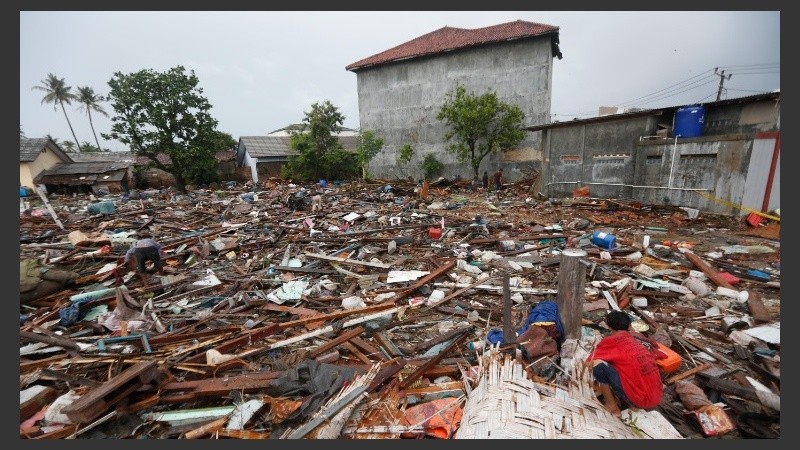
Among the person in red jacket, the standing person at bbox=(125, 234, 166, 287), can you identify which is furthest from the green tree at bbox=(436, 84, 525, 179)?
the person in red jacket

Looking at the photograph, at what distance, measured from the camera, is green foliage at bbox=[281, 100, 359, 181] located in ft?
70.9

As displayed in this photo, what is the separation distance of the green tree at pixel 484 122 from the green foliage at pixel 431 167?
8.09 ft

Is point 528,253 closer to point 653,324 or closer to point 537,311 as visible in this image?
point 653,324

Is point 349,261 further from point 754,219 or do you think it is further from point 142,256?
point 754,219

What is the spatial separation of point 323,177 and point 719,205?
21.0 meters

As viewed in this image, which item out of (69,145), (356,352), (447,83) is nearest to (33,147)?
(69,145)

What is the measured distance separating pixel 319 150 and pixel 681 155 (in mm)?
19637

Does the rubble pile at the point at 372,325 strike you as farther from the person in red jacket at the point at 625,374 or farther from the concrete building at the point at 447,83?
the concrete building at the point at 447,83

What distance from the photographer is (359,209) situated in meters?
12.7

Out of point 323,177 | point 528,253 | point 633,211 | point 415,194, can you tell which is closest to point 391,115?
point 323,177

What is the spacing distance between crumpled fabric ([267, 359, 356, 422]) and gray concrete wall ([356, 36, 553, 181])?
19098 millimetres

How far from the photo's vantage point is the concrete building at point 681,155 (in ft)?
30.5

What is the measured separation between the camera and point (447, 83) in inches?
843

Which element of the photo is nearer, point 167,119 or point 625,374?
point 625,374
